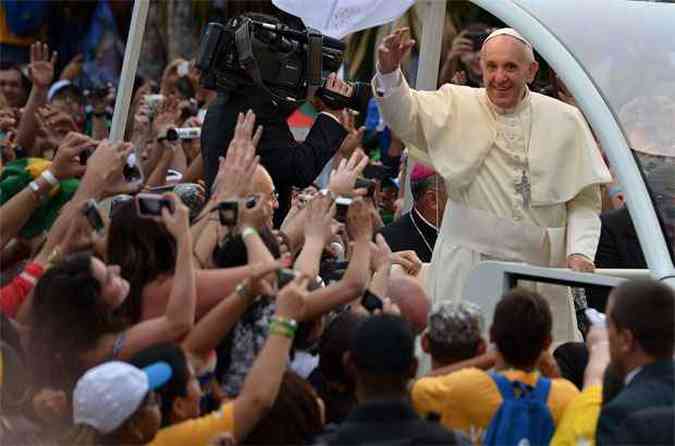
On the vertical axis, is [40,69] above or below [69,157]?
above

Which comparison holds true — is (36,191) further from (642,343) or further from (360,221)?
(642,343)

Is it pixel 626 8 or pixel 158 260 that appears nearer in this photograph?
pixel 158 260

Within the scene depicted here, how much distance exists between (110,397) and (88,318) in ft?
1.73

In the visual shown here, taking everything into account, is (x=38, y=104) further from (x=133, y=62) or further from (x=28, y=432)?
(x=28, y=432)

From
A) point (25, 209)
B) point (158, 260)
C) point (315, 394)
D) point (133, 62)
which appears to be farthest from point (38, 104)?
point (315, 394)

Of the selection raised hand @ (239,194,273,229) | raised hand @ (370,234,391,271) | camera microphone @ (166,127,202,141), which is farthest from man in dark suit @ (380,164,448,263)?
raised hand @ (239,194,273,229)

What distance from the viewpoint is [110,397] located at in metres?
4.90

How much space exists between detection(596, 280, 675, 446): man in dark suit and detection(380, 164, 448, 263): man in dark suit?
3610mm

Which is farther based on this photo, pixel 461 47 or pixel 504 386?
pixel 461 47

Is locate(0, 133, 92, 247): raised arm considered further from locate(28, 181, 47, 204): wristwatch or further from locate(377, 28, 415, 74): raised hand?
locate(377, 28, 415, 74): raised hand

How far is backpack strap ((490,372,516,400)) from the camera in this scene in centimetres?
531

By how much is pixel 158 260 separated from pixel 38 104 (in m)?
4.44

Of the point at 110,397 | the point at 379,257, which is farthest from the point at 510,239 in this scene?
the point at 110,397

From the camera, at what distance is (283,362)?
5.18 m
